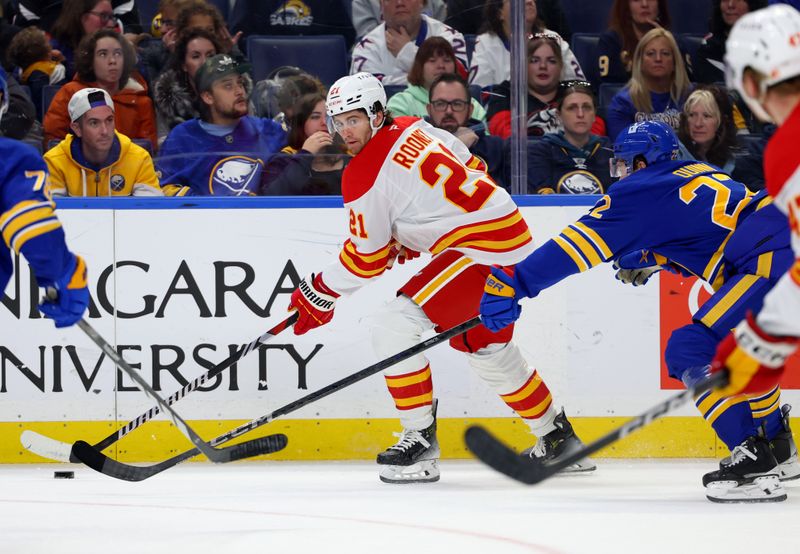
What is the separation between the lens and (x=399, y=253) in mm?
4363

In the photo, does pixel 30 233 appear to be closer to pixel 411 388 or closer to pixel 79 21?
pixel 411 388

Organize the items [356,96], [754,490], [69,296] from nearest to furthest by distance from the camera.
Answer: [69,296]
[754,490]
[356,96]

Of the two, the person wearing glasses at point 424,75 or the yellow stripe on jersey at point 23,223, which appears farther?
the person wearing glasses at point 424,75

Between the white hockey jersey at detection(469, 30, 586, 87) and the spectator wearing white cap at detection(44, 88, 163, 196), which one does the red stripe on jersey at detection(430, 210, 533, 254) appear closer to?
the white hockey jersey at detection(469, 30, 586, 87)

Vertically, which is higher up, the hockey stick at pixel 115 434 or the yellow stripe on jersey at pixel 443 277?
the yellow stripe on jersey at pixel 443 277

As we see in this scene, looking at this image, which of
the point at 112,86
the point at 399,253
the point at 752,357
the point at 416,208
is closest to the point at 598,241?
the point at 416,208

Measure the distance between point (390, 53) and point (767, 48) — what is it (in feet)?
9.48

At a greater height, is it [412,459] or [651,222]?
[651,222]

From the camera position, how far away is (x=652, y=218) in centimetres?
368

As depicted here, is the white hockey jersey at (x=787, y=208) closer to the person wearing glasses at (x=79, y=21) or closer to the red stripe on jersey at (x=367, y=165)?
the red stripe on jersey at (x=367, y=165)

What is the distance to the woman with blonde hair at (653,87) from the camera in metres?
4.93

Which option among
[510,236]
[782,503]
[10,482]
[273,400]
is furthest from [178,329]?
[782,503]

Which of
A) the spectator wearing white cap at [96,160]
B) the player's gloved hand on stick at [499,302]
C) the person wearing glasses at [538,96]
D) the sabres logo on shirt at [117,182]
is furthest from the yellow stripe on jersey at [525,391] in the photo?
the sabres logo on shirt at [117,182]

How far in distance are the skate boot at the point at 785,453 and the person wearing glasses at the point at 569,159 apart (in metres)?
1.24
